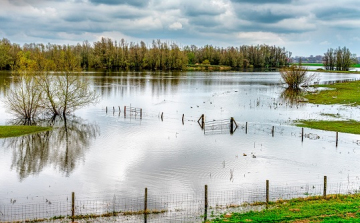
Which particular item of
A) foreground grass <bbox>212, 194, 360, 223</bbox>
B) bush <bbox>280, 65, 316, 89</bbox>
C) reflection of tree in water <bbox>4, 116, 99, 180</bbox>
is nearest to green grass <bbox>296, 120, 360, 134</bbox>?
foreground grass <bbox>212, 194, 360, 223</bbox>

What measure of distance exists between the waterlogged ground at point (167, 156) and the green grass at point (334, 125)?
83.4 inches

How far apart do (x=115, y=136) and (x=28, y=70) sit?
23.4 m

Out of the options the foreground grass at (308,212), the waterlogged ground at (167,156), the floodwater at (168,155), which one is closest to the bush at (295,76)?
the floodwater at (168,155)

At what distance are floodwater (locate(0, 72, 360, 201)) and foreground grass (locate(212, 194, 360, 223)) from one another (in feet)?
20.9

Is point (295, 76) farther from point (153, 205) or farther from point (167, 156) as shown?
point (153, 205)

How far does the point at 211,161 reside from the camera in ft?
123

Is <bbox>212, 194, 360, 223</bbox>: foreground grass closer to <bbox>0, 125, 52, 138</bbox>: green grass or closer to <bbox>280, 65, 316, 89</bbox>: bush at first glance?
<bbox>0, 125, 52, 138</bbox>: green grass

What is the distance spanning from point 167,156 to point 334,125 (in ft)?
95.9

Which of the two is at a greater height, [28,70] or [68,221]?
[28,70]

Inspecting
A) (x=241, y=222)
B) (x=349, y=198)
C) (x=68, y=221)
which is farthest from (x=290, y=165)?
(x=68, y=221)

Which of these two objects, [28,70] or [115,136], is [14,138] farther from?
[28,70]

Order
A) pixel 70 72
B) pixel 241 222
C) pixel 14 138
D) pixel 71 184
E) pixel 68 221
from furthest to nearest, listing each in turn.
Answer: pixel 70 72 < pixel 14 138 < pixel 71 184 < pixel 68 221 < pixel 241 222

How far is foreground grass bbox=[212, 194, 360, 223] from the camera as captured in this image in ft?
67.5

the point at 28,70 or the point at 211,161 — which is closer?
the point at 211,161
